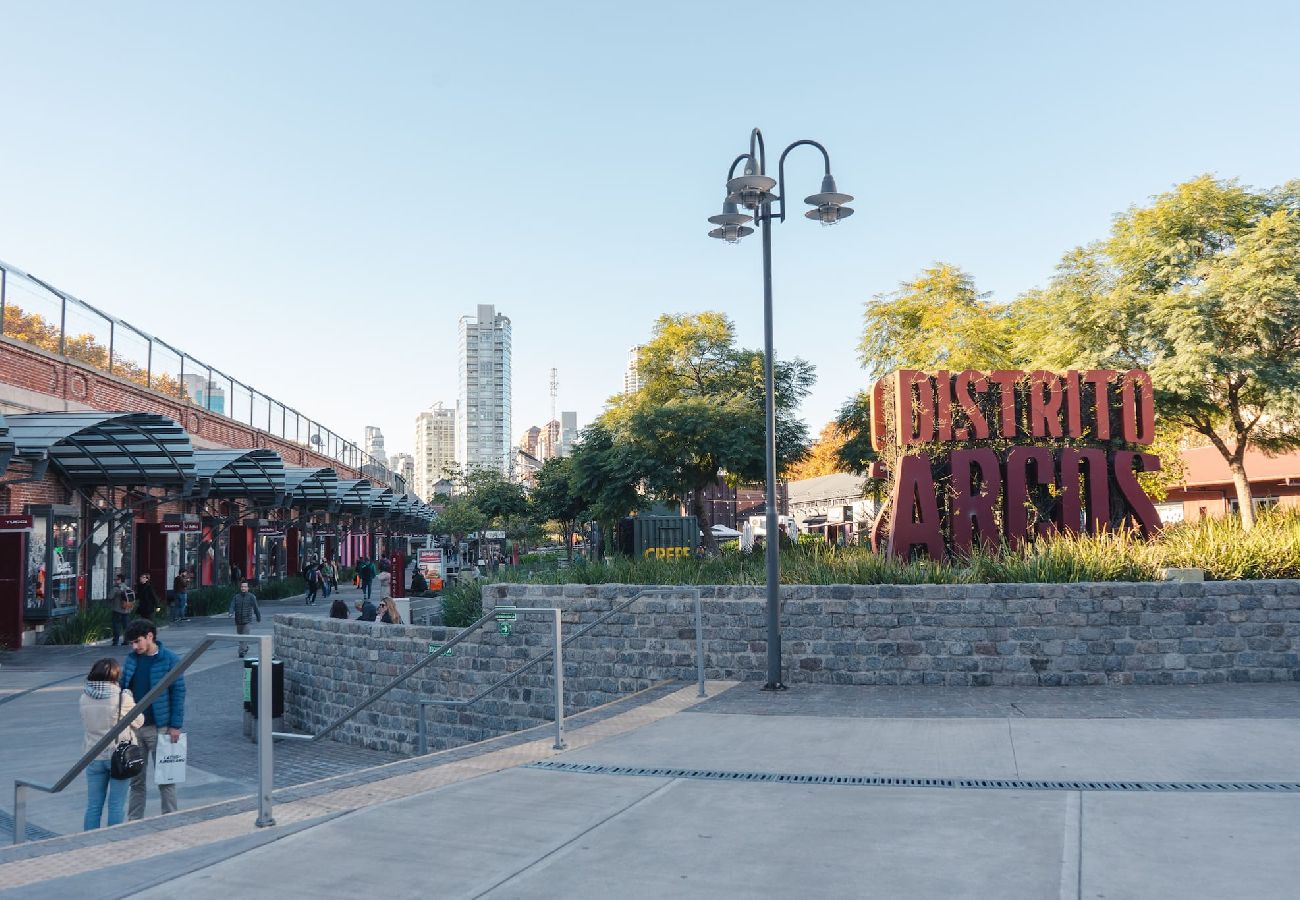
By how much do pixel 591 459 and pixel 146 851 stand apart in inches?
1124

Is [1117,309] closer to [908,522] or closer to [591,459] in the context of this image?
[908,522]

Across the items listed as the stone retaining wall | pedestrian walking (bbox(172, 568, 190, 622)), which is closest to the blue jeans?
the stone retaining wall

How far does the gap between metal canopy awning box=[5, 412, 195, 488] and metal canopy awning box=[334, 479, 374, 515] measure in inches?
613

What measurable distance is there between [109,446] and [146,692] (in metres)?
16.1

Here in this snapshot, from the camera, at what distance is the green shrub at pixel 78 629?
22.0 m

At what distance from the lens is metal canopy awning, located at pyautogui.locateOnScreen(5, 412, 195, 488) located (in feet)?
61.4

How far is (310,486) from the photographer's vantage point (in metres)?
39.0

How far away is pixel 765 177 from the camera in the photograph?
11445 millimetres

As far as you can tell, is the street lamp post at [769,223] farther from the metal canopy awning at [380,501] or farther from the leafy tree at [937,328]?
the metal canopy awning at [380,501]

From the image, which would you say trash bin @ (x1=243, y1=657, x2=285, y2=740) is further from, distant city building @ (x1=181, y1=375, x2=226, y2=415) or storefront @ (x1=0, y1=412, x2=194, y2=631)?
distant city building @ (x1=181, y1=375, x2=226, y2=415)

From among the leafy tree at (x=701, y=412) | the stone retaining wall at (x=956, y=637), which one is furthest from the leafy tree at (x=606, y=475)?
the stone retaining wall at (x=956, y=637)

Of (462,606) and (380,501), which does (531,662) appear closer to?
(462,606)

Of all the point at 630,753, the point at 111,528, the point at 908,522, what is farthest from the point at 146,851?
the point at 111,528

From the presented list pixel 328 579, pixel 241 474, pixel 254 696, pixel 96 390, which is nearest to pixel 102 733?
pixel 254 696
